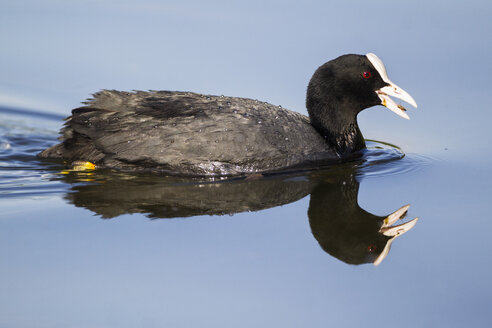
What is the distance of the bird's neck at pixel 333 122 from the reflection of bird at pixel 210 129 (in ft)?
0.05

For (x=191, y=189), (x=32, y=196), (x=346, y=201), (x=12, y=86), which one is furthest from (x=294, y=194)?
(x=12, y=86)

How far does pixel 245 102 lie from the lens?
6.87 meters

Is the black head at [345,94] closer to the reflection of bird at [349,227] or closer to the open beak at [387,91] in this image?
the open beak at [387,91]

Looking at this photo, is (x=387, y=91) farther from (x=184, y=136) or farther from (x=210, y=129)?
(x=184, y=136)

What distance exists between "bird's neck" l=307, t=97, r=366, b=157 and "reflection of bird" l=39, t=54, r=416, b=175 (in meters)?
0.01

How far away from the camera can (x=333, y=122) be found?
7.18 metres

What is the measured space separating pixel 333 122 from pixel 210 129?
1.41 metres

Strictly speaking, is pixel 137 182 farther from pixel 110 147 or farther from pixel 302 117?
pixel 302 117

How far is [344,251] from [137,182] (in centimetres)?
219

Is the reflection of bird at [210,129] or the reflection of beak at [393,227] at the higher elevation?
the reflection of bird at [210,129]

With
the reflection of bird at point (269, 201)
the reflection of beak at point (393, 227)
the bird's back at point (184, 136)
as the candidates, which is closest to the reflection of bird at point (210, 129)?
the bird's back at point (184, 136)

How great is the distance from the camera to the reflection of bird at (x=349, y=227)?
494cm

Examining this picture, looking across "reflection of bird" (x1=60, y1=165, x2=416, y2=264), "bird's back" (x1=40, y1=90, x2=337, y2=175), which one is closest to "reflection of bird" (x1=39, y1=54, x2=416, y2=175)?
"bird's back" (x1=40, y1=90, x2=337, y2=175)

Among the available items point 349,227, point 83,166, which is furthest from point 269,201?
point 83,166
